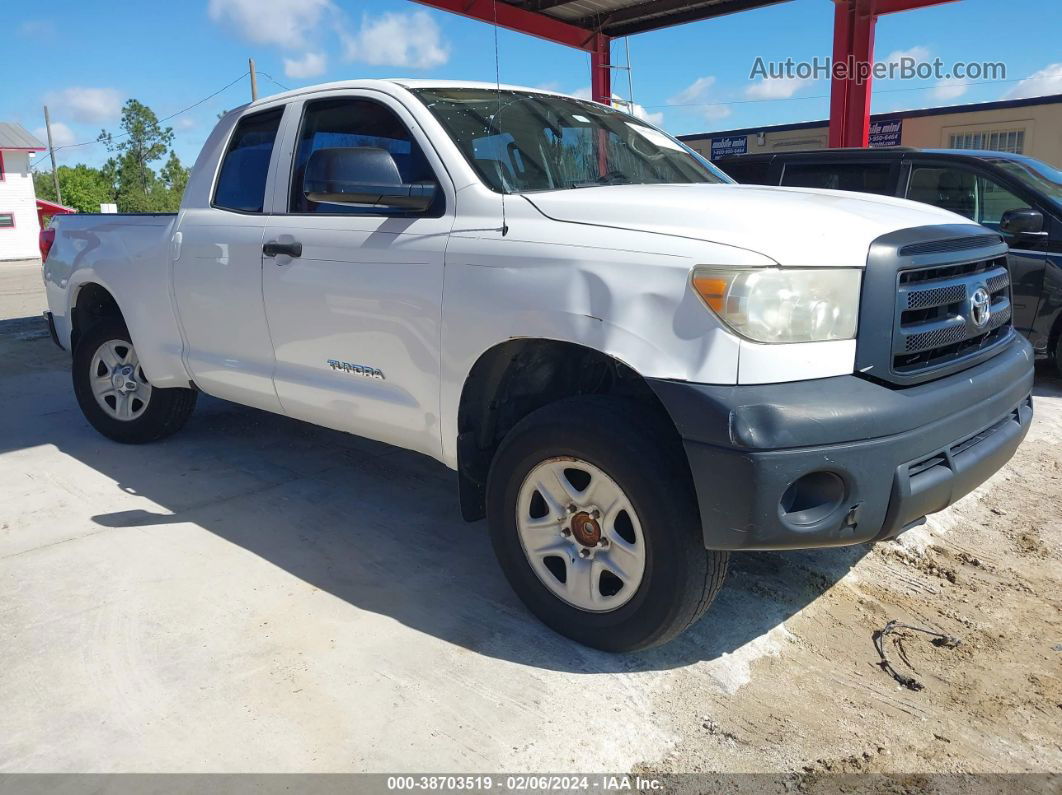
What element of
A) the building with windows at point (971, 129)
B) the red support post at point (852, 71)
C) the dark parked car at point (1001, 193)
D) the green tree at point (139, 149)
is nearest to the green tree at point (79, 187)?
the green tree at point (139, 149)

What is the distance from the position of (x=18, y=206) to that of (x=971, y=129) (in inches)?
1569

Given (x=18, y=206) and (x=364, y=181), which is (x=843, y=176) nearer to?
(x=364, y=181)

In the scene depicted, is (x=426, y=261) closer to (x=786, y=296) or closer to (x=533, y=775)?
(x=786, y=296)

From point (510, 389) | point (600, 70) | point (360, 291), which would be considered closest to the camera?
point (510, 389)

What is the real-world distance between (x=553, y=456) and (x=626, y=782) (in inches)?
38.7

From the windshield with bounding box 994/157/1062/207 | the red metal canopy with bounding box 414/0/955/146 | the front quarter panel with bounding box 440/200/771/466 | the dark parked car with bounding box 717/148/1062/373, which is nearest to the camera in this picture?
the front quarter panel with bounding box 440/200/771/466

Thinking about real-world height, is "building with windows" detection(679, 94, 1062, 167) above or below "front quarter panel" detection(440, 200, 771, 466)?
above

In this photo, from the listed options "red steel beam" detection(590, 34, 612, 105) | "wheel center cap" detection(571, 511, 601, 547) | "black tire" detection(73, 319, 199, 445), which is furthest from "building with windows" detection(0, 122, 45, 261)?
"wheel center cap" detection(571, 511, 601, 547)

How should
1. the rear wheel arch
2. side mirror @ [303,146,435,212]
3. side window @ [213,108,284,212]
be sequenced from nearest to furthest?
the rear wheel arch < side mirror @ [303,146,435,212] < side window @ [213,108,284,212]

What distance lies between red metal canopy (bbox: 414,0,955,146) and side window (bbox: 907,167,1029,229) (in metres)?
5.03

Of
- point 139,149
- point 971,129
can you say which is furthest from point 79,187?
point 971,129

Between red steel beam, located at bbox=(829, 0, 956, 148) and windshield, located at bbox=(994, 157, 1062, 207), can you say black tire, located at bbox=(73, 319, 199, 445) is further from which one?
red steel beam, located at bbox=(829, 0, 956, 148)

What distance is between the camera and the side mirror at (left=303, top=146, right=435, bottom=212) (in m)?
3.07

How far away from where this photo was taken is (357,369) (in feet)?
11.2
